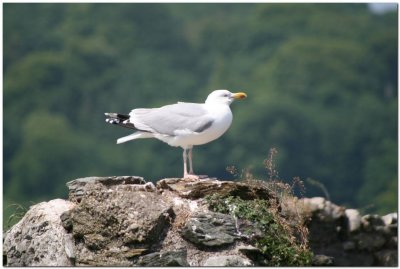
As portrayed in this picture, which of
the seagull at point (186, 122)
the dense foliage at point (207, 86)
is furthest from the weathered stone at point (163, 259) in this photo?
the dense foliage at point (207, 86)

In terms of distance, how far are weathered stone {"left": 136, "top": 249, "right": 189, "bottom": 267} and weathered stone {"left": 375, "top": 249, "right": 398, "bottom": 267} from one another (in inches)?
231

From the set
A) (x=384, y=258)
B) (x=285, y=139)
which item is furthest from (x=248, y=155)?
(x=384, y=258)

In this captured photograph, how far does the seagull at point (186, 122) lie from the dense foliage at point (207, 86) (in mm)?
32920

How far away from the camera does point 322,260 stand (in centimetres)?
1625

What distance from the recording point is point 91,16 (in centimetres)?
9188

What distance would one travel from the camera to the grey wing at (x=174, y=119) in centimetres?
1391

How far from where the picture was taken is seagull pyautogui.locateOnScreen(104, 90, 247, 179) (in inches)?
547

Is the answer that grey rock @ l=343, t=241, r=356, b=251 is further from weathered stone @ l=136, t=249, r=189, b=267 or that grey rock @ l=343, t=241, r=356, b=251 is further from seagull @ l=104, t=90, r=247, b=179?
weathered stone @ l=136, t=249, r=189, b=267

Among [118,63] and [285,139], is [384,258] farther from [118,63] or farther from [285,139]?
[118,63]

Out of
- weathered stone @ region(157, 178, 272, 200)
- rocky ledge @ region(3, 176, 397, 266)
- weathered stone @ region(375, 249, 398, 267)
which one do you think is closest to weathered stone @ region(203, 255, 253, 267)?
rocky ledge @ region(3, 176, 397, 266)

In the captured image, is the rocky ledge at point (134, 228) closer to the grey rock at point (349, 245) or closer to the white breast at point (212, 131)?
the white breast at point (212, 131)

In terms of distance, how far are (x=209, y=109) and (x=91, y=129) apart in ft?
197

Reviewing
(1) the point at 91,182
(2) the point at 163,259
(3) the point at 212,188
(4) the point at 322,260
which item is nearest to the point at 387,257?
(4) the point at 322,260

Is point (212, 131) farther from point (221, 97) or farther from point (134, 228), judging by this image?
point (134, 228)
